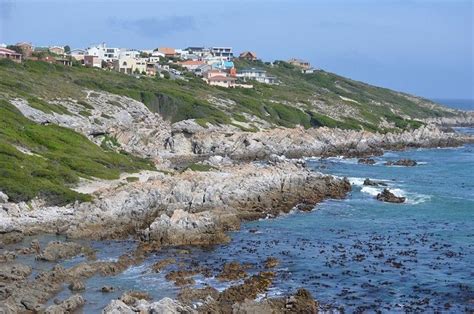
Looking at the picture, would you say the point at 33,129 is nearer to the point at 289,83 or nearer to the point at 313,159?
the point at 313,159

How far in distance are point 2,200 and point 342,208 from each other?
2815 cm

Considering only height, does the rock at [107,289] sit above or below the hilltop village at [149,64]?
below

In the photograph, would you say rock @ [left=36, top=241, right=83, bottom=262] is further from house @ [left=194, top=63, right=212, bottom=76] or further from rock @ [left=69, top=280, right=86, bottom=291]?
house @ [left=194, top=63, right=212, bottom=76]

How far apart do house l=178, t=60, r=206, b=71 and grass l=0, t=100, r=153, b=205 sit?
347 feet

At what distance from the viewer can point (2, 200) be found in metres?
48.5

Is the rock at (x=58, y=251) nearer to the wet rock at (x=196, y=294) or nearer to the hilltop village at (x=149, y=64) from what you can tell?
the wet rock at (x=196, y=294)

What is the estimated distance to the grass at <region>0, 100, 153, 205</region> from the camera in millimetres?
51156

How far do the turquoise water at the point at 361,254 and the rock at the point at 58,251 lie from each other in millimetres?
920

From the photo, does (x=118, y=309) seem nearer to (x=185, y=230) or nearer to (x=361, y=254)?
(x=185, y=230)

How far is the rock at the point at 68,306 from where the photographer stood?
28900 millimetres

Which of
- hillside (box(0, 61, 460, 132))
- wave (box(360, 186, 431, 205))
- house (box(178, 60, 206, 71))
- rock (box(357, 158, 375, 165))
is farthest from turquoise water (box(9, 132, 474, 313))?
house (box(178, 60, 206, 71))

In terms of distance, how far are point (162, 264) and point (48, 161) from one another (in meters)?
26.1

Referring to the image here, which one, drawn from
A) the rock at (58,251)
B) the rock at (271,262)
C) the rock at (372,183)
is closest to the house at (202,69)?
the rock at (372,183)

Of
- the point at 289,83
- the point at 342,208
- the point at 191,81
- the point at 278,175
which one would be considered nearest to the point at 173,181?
the point at 278,175
